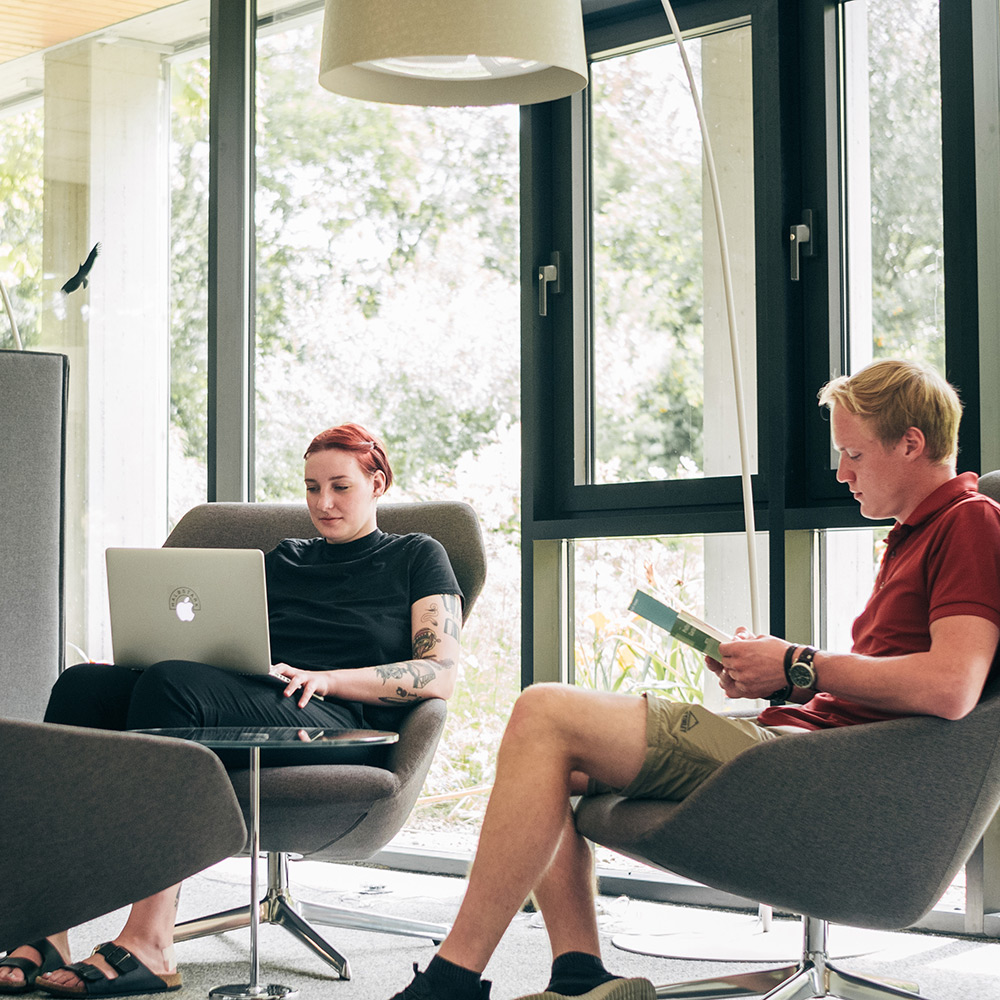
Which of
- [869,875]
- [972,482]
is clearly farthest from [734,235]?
[869,875]

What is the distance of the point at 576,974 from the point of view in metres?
1.93

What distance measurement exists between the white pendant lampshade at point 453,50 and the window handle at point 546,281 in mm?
1023

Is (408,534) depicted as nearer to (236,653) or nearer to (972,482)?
(236,653)

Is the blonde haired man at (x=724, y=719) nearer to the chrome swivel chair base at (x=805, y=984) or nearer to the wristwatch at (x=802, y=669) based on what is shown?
the wristwatch at (x=802, y=669)

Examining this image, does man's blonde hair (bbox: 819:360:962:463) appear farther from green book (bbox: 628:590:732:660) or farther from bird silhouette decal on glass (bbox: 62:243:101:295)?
bird silhouette decal on glass (bbox: 62:243:101:295)

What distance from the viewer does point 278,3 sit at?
13.5ft

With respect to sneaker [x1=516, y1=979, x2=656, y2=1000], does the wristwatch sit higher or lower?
higher

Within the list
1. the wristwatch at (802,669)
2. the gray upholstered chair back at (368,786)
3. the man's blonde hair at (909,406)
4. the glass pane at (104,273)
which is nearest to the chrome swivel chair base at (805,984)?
the wristwatch at (802,669)

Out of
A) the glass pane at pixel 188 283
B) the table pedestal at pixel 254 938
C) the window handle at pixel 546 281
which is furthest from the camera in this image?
the glass pane at pixel 188 283

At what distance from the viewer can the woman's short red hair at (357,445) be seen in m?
2.84

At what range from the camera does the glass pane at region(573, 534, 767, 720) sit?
126 inches

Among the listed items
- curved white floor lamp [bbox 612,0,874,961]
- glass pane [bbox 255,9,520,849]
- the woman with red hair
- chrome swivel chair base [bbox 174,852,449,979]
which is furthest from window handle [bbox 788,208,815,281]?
chrome swivel chair base [bbox 174,852,449,979]

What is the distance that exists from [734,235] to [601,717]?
1677 mm

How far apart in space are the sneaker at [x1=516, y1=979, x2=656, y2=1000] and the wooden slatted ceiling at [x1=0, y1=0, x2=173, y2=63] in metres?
3.73
